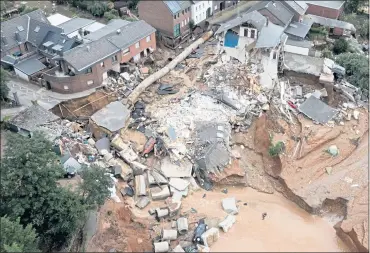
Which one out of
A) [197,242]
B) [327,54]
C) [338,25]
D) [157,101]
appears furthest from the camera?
[338,25]

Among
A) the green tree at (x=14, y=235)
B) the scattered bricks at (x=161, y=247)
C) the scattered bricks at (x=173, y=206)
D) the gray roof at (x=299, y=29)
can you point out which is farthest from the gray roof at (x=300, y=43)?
the green tree at (x=14, y=235)

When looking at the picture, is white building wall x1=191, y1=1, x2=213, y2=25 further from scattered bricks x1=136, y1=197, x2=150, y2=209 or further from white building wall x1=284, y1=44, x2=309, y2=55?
scattered bricks x1=136, y1=197, x2=150, y2=209

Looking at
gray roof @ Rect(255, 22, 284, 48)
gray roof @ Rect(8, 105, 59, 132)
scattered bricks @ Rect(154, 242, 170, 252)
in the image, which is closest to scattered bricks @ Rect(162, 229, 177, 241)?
scattered bricks @ Rect(154, 242, 170, 252)

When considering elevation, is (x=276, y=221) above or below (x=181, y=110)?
below

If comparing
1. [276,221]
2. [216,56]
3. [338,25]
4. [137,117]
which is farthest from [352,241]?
[338,25]

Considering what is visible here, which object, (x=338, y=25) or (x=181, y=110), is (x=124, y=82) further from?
(x=338, y=25)

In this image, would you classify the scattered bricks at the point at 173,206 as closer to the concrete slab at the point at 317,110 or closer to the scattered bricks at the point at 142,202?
the scattered bricks at the point at 142,202

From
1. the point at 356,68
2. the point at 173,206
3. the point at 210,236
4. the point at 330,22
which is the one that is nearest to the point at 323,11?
the point at 330,22

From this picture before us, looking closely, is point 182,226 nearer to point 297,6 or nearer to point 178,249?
point 178,249
